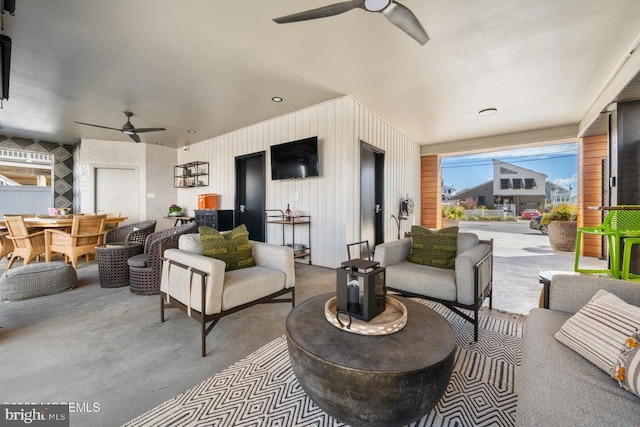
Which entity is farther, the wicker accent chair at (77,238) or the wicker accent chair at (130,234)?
the wicker accent chair at (77,238)

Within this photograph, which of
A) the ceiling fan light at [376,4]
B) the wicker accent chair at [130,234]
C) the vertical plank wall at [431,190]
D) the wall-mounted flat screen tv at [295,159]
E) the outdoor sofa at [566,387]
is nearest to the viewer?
the outdoor sofa at [566,387]

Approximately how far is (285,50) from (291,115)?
6.31 feet

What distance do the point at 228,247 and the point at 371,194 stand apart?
131 inches

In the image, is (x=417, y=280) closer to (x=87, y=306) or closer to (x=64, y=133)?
(x=87, y=306)

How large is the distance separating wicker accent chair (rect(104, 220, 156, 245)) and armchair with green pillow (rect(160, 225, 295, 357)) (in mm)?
1819

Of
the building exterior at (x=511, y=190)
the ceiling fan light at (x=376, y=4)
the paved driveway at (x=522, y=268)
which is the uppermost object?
the ceiling fan light at (x=376, y=4)

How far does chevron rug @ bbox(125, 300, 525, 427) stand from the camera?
4.02ft

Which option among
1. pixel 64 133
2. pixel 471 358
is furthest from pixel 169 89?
pixel 471 358

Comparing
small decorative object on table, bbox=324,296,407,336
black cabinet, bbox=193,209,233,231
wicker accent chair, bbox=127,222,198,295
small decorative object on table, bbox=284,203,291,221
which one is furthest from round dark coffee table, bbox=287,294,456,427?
black cabinet, bbox=193,209,233,231

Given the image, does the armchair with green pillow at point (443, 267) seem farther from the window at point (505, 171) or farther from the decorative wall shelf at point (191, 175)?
the window at point (505, 171)

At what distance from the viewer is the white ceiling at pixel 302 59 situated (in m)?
2.25

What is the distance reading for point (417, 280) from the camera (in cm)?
219

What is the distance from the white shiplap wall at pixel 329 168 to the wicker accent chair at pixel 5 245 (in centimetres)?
349

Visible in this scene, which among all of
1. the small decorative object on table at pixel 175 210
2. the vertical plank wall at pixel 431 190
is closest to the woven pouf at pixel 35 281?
the small decorative object on table at pixel 175 210
